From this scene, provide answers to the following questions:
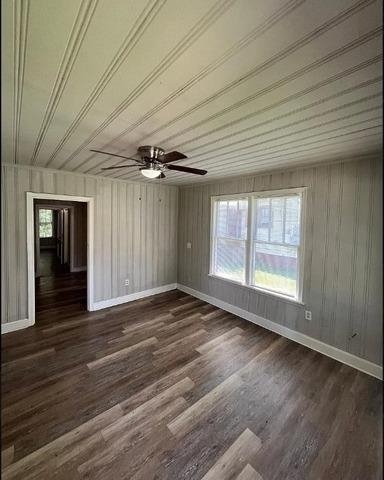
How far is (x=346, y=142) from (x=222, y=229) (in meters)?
2.40

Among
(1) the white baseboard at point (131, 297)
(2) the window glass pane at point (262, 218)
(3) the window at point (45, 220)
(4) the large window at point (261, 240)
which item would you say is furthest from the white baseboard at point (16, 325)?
(3) the window at point (45, 220)

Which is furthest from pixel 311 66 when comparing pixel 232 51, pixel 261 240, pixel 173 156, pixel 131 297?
pixel 131 297

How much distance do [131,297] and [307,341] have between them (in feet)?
10.3

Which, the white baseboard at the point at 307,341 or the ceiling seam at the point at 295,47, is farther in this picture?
the white baseboard at the point at 307,341

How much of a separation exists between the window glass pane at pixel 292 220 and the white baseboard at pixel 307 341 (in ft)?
4.19

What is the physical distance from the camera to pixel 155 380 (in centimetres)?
241

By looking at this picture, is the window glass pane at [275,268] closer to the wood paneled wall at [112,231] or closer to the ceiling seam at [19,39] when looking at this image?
the wood paneled wall at [112,231]

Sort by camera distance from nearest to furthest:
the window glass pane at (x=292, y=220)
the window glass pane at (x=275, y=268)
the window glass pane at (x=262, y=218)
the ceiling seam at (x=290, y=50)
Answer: the ceiling seam at (x=290, y=50) → the window glass pane at (x=292, y=220) → the window glass pane at (x=275, y=268) → the window glass pane at (x=262, y=218)

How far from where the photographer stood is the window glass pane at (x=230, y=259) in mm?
4006

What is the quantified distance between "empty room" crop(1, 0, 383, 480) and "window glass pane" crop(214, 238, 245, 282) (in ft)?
0.13

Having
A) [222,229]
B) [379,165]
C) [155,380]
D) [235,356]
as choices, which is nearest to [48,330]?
[155,380]

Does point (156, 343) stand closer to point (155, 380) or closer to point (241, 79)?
point (155, 380)

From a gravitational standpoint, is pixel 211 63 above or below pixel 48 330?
above

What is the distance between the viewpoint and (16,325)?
11.0 ft
